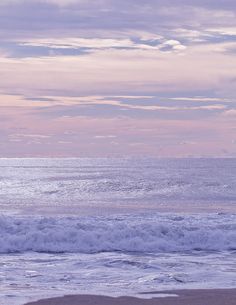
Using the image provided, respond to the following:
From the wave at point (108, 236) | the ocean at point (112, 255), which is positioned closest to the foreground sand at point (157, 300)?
the ocean at point (112, 255)

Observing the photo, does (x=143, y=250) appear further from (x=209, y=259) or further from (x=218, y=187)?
(x=218, y=187)

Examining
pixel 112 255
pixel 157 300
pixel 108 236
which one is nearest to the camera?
pixel 157 300

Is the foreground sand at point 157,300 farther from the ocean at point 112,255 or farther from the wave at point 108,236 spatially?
the wave at point 108,236

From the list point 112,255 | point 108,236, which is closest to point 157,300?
point 112,255

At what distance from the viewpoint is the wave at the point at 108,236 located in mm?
22062

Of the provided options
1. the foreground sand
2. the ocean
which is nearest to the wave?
the ocean

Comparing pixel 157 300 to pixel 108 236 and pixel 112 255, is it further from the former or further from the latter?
pixel 108 236

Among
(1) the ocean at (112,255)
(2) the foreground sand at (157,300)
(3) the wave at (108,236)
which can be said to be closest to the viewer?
(2) the foreground sand at (157,300)

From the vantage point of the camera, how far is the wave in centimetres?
2206

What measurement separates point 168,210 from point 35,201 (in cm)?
1191

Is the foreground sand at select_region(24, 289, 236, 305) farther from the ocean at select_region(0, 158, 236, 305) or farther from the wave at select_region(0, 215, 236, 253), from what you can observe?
the wave at select_region(0, 215, 236, 253)

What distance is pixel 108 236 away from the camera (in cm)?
2319

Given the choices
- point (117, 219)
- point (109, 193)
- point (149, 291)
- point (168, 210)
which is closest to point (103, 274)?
point (149, 291)

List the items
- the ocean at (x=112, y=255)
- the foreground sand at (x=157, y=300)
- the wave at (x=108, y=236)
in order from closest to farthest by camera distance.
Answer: the foreground sand at (x=157, y=300) < the ocean at (x=112, y=255) < the wave at (x=108, y=236)
